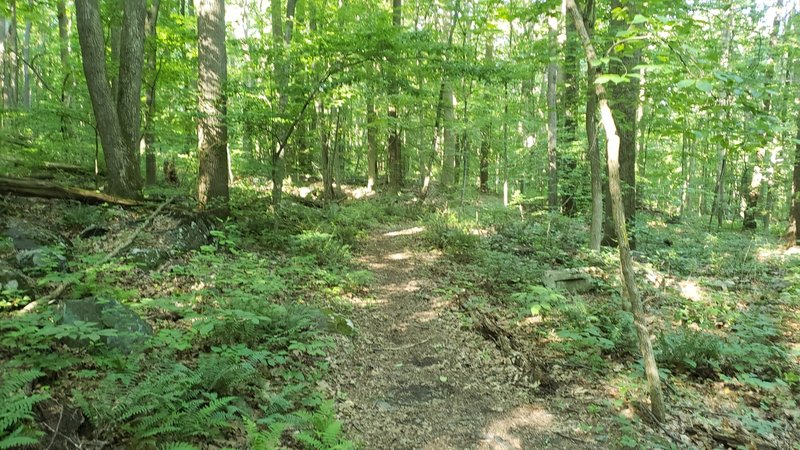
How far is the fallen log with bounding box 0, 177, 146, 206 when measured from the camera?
23.4 ft

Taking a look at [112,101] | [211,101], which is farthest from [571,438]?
[112,101]

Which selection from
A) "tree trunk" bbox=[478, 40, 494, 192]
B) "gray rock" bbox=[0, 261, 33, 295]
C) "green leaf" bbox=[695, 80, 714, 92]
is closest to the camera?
"green leaf" bbox=[695, 80, 714, 92]

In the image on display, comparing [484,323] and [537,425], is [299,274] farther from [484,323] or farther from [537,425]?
[537,425]

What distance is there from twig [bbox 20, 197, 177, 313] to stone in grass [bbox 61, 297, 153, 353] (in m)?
0.45

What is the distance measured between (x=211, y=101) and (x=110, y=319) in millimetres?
5537

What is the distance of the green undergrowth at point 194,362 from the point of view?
2920 millimetres

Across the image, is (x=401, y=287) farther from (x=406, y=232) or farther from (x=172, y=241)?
(x=406, y=232)

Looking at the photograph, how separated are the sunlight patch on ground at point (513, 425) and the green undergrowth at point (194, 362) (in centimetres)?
144

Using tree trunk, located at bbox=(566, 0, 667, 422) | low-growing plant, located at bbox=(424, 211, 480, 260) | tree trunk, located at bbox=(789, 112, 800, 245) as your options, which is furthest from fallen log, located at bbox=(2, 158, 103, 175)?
tree trunk, located at bbox=(789, 112, 800, 245)

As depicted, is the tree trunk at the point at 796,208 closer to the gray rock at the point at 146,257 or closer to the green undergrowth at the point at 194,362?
the green undergrowth at the point at 194,362

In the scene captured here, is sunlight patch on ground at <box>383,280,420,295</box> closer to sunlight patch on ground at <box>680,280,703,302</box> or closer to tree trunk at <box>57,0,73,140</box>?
sunlight patch on ground at <box>680,280,703,302</box>

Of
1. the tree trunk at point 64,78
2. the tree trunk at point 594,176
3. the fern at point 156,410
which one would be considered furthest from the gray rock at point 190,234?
the tree trunk at point 594,176

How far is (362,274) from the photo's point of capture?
24.8 feet

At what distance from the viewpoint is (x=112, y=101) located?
321 inches
